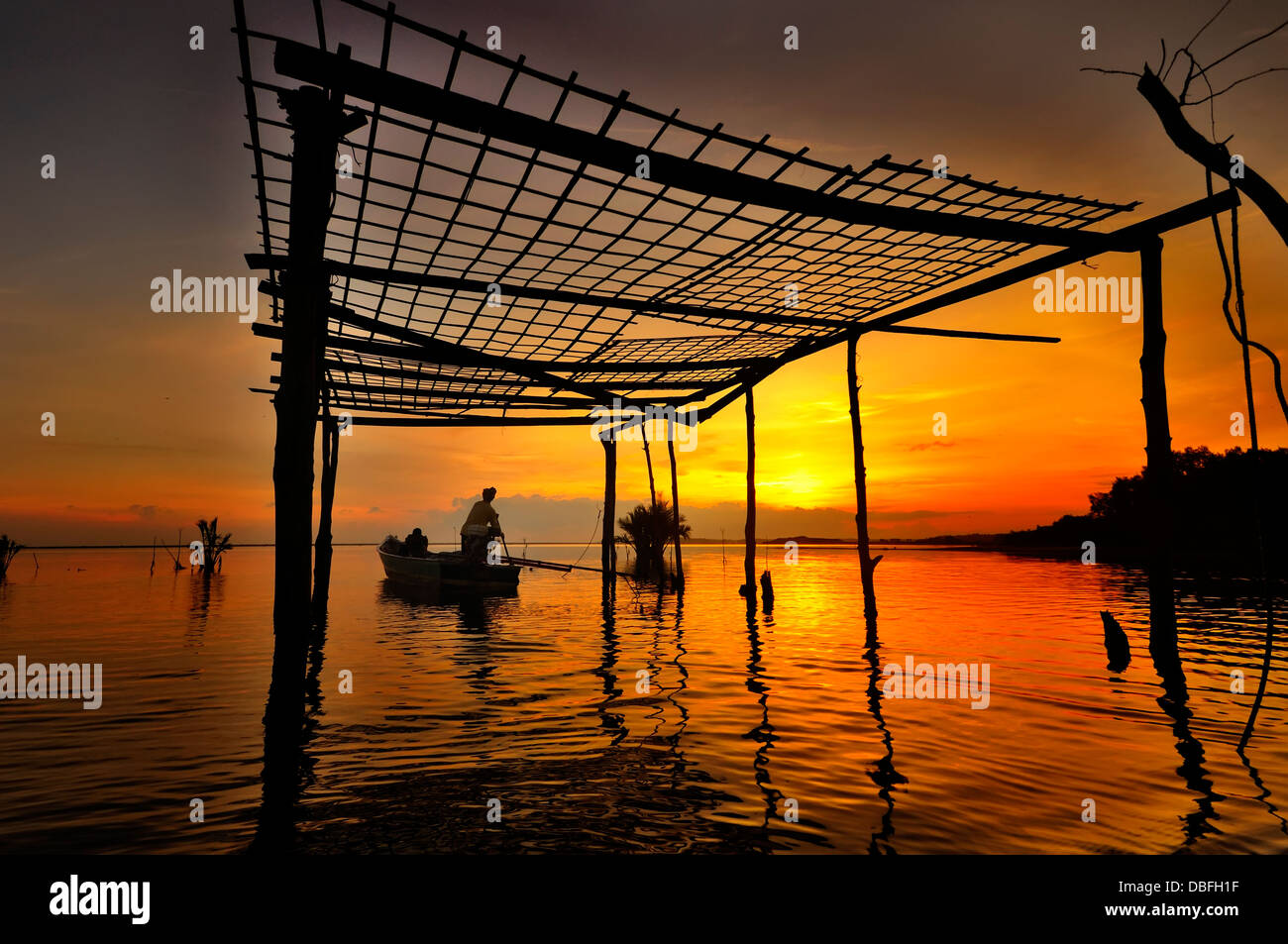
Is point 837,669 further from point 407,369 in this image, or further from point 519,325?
point 407,369

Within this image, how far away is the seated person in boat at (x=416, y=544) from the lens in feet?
85.8

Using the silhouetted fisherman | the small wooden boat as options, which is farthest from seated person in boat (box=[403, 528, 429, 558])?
the silhouetted fisherman

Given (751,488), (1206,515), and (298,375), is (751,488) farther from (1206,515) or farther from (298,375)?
(1206,515)

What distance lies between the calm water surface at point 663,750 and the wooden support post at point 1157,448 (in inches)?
37.2

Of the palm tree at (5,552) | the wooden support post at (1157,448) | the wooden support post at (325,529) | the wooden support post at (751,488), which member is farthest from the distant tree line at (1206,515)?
the palm tree at (5,552)

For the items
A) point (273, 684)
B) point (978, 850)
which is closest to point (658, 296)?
point (273, 684)

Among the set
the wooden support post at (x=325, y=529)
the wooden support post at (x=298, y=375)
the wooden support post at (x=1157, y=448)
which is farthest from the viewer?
the wooden support post at (x=325, y=529)

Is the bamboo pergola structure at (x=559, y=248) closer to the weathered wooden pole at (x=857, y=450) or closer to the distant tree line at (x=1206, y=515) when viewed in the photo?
the weathered wooden pole at (x=857, y=450)

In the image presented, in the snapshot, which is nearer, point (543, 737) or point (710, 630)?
point (543, 737)

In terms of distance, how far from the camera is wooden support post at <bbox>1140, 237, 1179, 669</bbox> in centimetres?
771

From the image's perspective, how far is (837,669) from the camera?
991 centimetres

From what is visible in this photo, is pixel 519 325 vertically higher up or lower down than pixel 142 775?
higher up

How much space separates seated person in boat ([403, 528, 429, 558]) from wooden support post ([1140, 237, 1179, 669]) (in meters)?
23.4
